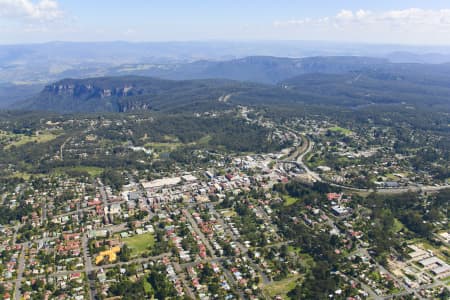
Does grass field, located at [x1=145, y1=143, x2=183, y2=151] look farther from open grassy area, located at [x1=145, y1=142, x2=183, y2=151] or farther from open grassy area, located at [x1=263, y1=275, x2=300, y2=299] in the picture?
open grassy area, located at [x1=263, y1=275, x2=300, y2=299]

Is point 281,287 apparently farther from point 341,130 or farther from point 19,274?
point 341,130

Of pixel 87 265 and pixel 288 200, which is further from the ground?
pixel 288 200

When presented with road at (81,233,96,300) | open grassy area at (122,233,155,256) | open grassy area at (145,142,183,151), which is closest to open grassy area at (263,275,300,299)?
open grassy area at (122,233,155,256)

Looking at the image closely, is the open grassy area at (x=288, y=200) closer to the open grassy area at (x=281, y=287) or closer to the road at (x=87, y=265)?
the open grassy area at (x=281, y=287)

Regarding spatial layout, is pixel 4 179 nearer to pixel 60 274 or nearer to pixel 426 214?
pixel 60 274

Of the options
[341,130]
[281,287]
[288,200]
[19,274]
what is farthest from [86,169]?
[341,130]

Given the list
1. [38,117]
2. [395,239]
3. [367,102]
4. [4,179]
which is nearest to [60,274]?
[4,179]
